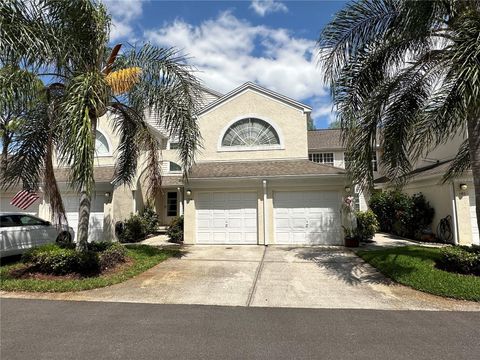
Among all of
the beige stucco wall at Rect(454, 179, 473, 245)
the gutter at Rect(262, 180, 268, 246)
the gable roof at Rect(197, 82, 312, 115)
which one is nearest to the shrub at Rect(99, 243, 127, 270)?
the gutter at Rect(262, 180, 268, 246)

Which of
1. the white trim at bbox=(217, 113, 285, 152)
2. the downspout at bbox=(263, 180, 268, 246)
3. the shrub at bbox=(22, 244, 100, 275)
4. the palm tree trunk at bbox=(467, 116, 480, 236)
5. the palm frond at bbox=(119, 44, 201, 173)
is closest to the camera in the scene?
the palm tree trunk at bbox=(467, 116, 480, 236)

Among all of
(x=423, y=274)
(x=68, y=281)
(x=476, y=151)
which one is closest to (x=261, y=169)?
(x=423, y=274)

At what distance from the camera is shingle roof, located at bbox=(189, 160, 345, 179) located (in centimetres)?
1374

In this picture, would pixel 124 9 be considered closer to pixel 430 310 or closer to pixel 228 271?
pixel 228 271

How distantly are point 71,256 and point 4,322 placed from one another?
9.76ft

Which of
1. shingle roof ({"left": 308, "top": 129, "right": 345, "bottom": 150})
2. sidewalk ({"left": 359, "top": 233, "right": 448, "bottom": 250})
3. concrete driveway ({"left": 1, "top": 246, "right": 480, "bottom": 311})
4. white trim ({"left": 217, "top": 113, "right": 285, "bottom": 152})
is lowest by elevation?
concrete driveway ({"left": 1, "top": 246, "right": 480, "bottom": 311})

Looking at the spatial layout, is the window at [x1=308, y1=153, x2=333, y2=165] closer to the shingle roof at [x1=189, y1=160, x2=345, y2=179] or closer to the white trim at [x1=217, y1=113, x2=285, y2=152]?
the white trim at [x1=217, y1=113, x2=285, y2=152]

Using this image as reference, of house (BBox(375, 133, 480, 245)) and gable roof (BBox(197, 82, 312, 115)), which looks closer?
house (BBox(375, 133, 480, 245))

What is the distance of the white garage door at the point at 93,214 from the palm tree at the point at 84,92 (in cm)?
470

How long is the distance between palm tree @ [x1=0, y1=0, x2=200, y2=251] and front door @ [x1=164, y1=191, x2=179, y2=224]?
9.61 m

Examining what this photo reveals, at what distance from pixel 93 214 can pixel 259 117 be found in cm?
961

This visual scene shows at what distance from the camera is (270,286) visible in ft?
24.9

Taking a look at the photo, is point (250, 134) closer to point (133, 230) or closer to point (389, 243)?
point (133, 230)

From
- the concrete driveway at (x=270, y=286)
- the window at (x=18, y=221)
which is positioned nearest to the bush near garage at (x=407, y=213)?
the concrete driveway at (x=270, y=286)
